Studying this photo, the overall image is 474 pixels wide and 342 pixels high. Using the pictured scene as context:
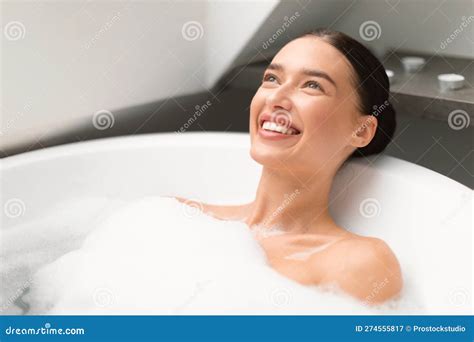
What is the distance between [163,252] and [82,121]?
2.09ft

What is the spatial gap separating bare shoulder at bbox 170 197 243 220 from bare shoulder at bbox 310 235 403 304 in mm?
412

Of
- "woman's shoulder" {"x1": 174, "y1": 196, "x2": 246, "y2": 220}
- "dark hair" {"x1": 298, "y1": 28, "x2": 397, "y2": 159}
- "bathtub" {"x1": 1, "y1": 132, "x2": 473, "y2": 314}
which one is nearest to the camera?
"bathtub" {"x1": 1, "y1": 132, "x2": 473, "y2": 314}

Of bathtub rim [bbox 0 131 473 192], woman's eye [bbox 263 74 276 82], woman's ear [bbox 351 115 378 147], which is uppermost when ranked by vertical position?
woman's ear [bbox 351 115 378 147]

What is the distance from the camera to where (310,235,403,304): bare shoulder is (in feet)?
4.20

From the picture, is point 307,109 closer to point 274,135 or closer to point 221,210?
point 274,135

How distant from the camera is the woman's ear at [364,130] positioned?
5.04 ft

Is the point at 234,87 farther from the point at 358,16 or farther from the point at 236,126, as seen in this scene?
the point at 358,16

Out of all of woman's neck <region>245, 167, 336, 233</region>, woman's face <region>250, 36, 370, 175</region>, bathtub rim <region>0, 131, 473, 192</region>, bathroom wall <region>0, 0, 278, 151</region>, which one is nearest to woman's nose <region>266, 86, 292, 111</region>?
woman's face <region>250, 36, 370, 175</region>

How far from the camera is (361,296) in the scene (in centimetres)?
129

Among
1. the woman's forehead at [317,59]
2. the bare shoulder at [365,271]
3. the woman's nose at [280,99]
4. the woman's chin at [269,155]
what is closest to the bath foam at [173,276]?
the bare shoulder at [365,271]

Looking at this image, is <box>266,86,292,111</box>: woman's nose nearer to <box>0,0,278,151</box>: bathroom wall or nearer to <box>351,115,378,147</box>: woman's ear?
<box>351,115,378,147</box>: woman's ear

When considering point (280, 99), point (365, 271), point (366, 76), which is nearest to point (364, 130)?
point (366, 76)

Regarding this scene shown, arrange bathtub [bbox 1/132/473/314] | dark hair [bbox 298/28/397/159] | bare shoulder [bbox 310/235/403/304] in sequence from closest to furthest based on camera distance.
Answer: bare shoulder [bbox 310/235/403/304] → bathtub [bbox 1/132/473/314] → dark hair [bbox 298/28/397/159]
